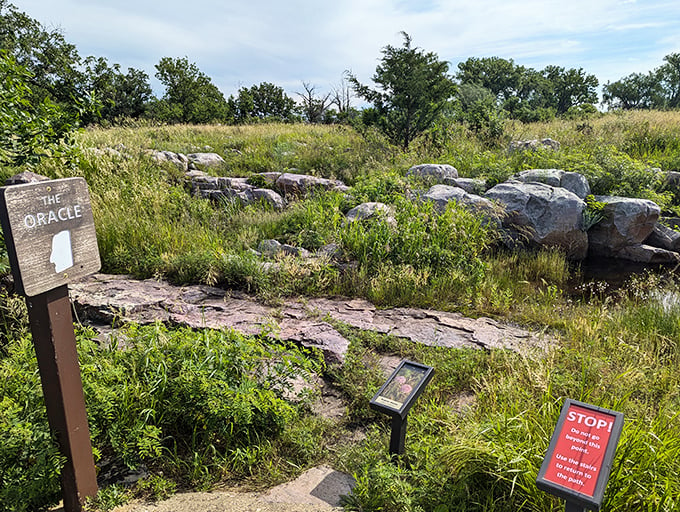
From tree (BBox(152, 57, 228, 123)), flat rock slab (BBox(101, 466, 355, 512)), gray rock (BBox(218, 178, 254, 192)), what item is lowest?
flat rock slab (BBox(101, 466, 355, 512))

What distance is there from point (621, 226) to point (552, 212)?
1.41m

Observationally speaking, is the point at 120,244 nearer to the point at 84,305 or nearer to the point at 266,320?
the point at 84,305

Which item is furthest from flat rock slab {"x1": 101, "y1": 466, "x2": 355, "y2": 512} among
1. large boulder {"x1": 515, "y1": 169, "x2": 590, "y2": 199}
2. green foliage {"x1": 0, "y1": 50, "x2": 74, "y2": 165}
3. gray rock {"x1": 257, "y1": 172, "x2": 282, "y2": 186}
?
gray rock {"x1": 257, "y1": 172, "x2": 282, "y2": 186}

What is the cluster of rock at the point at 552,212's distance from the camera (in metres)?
7.05

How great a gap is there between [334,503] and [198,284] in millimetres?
3499

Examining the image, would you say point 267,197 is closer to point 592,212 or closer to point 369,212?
point 369,212

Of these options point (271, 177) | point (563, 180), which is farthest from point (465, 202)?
point (271, 177)

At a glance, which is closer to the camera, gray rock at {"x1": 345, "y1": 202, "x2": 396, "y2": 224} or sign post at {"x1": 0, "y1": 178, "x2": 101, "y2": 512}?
sign post at {"x1": 0, "y1": 178, "x2": 101, "y2": 512}

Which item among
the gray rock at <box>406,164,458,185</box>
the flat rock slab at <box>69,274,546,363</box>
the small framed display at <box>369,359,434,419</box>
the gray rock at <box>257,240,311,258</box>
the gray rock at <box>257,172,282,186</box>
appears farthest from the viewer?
the gray rock at <box>257,172,282,186</box>

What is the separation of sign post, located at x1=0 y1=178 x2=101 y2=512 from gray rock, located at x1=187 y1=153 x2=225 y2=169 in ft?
29.5

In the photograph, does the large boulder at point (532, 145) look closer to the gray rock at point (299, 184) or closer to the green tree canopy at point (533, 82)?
the gray rock at point (299, 184)

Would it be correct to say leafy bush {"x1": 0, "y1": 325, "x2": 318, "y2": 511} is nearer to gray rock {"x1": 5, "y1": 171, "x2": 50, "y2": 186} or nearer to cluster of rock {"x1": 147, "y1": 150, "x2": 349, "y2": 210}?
gray rock {"x1": 5, "y1": 171, "x2": 50, "y2": 186}

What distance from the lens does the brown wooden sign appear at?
173cm

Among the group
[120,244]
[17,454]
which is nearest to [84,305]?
[120,244]
